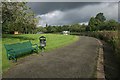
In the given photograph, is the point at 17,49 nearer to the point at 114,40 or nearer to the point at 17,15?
the point at 114,40

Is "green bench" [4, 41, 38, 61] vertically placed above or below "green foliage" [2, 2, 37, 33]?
below

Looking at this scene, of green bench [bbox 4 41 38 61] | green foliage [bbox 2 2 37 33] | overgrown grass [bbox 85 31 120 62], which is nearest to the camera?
green bench [bbox 4 41 38 61]

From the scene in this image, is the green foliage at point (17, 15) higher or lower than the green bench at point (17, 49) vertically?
higher

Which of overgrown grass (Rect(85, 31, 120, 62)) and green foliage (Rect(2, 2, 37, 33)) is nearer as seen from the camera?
overgrown grass (Rect(85, 31, 120, 62))

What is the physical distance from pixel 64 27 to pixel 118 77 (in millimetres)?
122228

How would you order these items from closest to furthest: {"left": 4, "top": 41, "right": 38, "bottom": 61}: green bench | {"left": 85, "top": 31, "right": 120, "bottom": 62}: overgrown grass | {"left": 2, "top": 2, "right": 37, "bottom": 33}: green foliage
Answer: {"left": 4, "top": 41, "right": 38, "bottom": 61}: green bench < {"left": 85, "top": 31, "right": 120, "bottom": 62}: overgrown grass < {"left": 2, "top": 2, "right": 37, "bottom": 33}: green foliage

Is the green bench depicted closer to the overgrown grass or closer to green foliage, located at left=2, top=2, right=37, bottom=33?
the overgrown grass

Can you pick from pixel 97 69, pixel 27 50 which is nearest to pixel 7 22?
pixel 27 50

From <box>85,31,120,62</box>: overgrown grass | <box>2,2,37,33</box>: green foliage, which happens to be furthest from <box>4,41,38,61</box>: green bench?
<box>2,2,37,33</box>: green foliage

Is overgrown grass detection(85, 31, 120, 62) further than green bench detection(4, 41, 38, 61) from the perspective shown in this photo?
Yes

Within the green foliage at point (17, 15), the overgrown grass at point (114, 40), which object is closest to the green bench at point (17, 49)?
the overgrown grass at point (114, 40)

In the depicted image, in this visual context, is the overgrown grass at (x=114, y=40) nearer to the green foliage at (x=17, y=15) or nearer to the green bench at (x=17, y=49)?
the green bench at (x=17, y=49)

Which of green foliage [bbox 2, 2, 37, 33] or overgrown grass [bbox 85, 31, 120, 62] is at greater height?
green foliage [bbox 2, 2, 37, 33]

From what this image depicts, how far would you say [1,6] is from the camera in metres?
27.7
